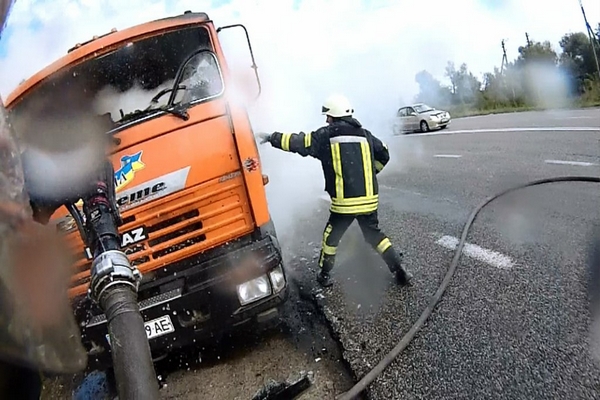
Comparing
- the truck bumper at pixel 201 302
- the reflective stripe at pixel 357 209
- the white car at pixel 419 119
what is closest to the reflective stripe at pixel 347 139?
the reflective stripe at pixel 357 209

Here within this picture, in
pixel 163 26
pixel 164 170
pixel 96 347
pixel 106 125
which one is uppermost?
pixel 163 26

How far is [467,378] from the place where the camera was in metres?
3.23

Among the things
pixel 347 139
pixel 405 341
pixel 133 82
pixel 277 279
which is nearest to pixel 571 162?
pixel 347 139

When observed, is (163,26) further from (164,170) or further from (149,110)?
(164,170)

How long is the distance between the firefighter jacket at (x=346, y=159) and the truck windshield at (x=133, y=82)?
96 cm

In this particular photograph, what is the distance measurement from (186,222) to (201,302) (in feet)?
1.74

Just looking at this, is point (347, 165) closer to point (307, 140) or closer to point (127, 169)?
point (307, 140)

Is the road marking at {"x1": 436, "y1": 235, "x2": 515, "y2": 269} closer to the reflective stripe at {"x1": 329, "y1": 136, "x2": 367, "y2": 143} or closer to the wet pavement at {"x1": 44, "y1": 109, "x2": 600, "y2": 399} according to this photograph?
the wet pavement at {"x1": 44, "y1": 109, "x2": 600, "y2": 399}

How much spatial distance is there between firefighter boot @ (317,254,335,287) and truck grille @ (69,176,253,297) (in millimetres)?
1333

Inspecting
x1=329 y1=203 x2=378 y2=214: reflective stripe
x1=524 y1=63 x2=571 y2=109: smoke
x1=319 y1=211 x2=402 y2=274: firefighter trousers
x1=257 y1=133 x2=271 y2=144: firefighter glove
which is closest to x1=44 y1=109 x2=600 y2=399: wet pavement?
x1=319 y1=211 x2=402 y2=274: firefighter trousers

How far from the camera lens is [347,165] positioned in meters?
4.81

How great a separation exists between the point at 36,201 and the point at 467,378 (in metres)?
2.35

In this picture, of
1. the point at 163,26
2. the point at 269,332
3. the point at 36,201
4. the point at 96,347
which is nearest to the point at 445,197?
the point at 269,332

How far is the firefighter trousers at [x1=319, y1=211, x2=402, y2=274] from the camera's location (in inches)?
193
